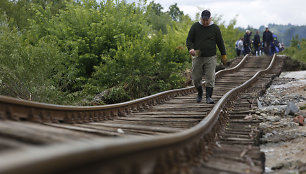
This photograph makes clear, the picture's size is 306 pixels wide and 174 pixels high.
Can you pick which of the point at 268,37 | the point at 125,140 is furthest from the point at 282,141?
the point at 268,37

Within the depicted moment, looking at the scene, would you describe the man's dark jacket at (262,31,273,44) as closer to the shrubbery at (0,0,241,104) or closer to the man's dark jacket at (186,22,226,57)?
the shrubbery at (0,0,241,104)

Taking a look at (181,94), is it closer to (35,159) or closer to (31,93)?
(31,93)

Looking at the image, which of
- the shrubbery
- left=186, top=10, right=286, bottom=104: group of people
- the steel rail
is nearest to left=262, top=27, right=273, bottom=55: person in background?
the shrubbery

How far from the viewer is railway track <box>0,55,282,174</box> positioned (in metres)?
1.54

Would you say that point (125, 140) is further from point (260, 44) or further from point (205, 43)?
point (260, 44)

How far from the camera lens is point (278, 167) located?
→ 3533 mm

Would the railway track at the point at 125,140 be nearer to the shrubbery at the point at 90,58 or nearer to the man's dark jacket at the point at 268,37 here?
the shrubbery at the point at 90,58

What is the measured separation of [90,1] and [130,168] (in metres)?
16.4

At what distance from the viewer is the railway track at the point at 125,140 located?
154cm

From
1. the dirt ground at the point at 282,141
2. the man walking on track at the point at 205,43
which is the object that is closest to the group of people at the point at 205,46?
the man walking on track at the point at 205,43

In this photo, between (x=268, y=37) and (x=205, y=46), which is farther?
(x=268, y=37)

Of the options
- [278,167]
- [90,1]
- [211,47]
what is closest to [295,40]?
[90,1]

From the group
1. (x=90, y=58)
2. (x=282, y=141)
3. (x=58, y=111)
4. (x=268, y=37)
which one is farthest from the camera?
(x=268, y=37)

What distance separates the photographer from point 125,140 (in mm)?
1846
